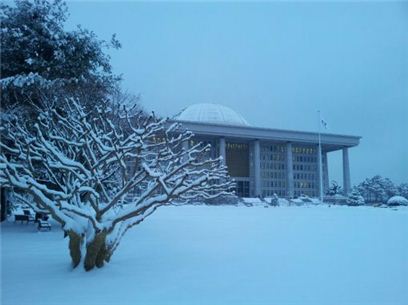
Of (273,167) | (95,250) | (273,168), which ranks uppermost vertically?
(273,167)

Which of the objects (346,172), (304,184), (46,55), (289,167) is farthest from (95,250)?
(304,184)

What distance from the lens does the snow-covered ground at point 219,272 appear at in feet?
19.3

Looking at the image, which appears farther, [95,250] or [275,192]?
[275,192]

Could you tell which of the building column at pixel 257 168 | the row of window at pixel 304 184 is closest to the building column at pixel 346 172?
the row of window at pixel 304 184

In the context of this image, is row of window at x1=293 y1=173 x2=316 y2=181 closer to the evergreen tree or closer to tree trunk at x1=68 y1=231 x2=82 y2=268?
the evergreen tree

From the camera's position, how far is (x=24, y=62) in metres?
16.0

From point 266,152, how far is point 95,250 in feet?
247

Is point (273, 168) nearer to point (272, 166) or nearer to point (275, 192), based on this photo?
point (272, 166)

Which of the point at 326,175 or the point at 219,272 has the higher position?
the point at 326,175

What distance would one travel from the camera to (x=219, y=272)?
744cm

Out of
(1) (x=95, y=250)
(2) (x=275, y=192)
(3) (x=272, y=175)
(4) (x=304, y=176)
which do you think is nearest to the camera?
(1) (x=95, y=250)

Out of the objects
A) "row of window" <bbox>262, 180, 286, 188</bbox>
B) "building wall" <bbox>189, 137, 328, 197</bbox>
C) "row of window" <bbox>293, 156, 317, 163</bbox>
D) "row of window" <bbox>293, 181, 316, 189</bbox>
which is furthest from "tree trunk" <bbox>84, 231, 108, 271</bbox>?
"row of window" <bbox>293, 156, 317, 163</bbox>

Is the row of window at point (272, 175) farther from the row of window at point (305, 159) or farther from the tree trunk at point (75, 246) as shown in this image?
the tree trunk at point (75, 246)

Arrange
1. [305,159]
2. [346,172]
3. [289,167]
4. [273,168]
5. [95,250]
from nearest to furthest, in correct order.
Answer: [95,250] < [289,167] < [346,172] < [273,168] < [305,159]
